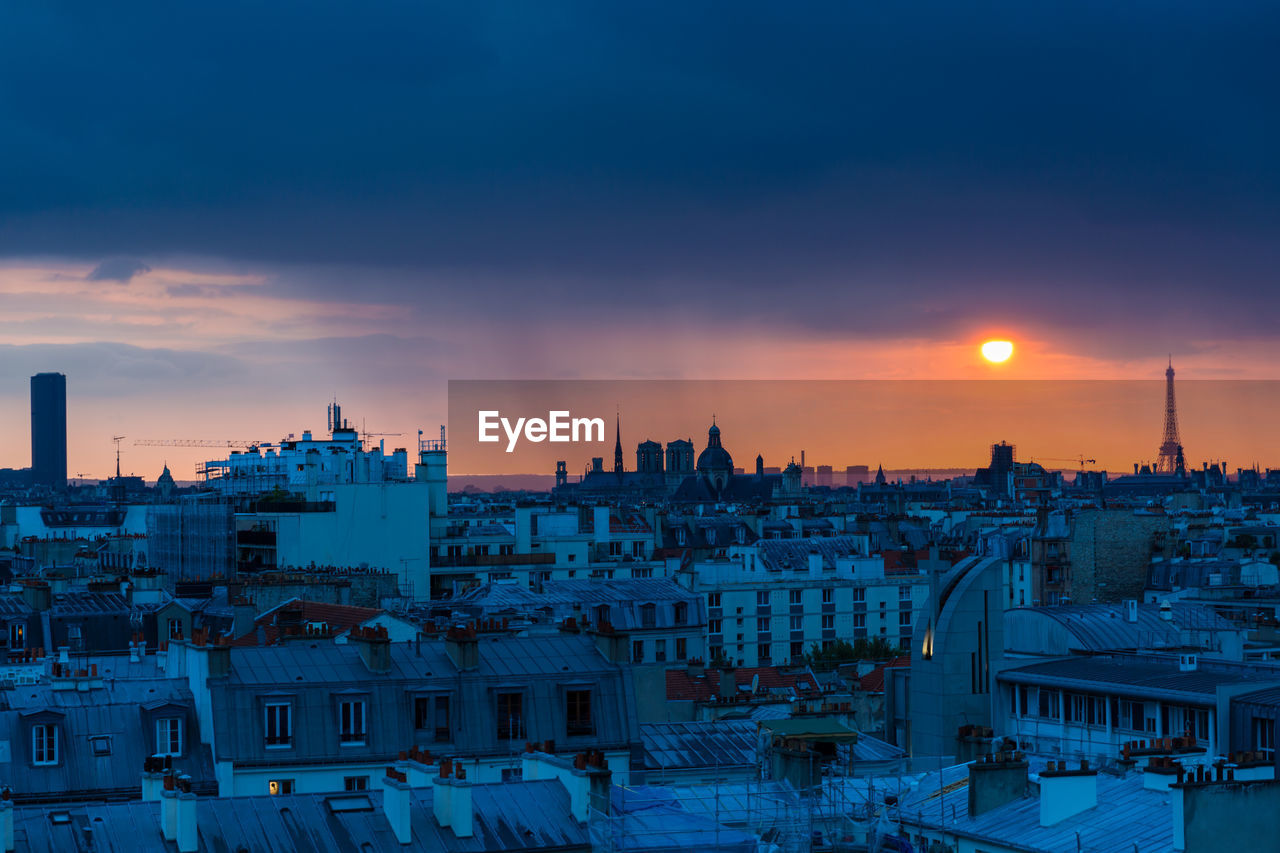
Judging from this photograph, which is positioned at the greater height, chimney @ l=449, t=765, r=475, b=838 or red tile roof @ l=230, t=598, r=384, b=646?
red tile roof @ l=230, t=598, r=384, b=646

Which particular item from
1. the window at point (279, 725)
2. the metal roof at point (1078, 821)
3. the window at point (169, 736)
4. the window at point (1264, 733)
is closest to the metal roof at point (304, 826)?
the metal roof at point (1078, 821)

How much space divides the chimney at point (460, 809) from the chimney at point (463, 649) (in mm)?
10941

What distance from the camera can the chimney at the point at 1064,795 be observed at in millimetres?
29219

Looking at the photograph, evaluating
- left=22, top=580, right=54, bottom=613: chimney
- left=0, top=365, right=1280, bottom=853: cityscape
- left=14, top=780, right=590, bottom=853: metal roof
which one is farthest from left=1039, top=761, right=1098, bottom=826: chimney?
left=22, top=580, right=54, bottom=613: chimney

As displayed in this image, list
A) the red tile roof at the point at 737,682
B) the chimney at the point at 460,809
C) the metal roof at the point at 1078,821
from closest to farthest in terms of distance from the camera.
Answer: the metal roof at the point at 1078,821 → the chimney at the point at 460,809 → the red tile roof at the point at 737,682

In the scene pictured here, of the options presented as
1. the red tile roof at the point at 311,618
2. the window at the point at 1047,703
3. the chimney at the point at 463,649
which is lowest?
the window at the point at 1047,703

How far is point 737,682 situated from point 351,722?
28741 mm

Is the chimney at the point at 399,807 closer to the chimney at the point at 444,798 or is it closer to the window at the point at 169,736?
the chimney at the point at 444,798

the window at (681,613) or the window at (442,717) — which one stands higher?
the window at (442,717)

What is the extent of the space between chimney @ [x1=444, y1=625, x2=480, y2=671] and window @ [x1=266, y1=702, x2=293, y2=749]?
3530 mm

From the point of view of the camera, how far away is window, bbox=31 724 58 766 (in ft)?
122

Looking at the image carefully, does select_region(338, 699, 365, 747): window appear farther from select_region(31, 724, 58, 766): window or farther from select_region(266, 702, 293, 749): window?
select_region(31, 724, 58, 766): window

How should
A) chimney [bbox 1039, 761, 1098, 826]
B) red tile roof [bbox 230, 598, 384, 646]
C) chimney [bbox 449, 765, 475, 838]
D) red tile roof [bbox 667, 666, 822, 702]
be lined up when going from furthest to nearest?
red tile roof [bbox 667, 666, 822, 702] → red tile roof [bbox 230, 598, 384, 646] → chimney [bbox 1039, 761, 1098, 826] → chimney [bbox 449, 765, 475, 838]

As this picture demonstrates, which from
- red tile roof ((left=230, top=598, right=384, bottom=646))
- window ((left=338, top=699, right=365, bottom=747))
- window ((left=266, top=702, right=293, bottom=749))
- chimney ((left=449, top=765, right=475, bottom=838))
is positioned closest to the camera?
chimney ((left=449, top=765, right=475, bottom=838))
